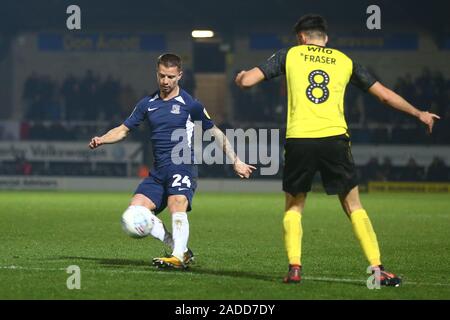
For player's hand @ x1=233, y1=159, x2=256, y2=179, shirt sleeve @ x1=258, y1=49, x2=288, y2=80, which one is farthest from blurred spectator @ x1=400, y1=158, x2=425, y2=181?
shirt sleeve @ x1=258, y1=49, x2=288, y2=80

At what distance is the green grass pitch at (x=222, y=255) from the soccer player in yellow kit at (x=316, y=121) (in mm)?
415

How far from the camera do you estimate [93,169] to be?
30.7m

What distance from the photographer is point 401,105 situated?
319 inches

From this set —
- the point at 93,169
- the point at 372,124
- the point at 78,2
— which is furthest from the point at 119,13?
the point at 372,124

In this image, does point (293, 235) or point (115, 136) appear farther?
point (115, 136)

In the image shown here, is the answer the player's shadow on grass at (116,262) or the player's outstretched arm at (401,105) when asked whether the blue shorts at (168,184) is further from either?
the player's outstretched arm at (401,105)

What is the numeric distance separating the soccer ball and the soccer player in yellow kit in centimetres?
158

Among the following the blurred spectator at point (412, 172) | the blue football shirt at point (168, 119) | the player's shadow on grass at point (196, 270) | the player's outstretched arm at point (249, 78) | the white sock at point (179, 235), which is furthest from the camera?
the blurred spectator at point (412, 172)

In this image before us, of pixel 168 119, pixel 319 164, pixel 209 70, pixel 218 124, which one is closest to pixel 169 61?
pixel 168 119

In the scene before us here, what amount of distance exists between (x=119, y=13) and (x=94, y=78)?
2.83m

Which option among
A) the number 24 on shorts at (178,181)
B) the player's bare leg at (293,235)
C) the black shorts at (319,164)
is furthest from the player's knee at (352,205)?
the number 24 on shorts at (178,181)

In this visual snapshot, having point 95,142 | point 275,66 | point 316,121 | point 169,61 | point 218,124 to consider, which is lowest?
point 95,142

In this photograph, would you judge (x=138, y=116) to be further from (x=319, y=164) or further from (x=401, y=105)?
(x=401, y=105)

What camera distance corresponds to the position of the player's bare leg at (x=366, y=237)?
804 centimetres
